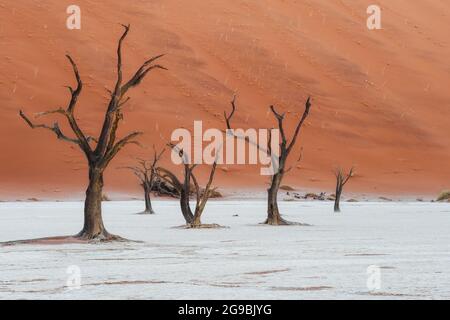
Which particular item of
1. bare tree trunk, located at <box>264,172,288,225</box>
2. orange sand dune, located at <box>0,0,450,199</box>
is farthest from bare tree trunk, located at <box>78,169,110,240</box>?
orange sand dune, located at <box>0,0,450,199</box>

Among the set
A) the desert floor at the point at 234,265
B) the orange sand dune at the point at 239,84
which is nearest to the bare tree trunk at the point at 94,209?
the desert floor at the point at 234,265

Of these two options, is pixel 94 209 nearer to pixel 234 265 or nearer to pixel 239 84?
pixel 234 265

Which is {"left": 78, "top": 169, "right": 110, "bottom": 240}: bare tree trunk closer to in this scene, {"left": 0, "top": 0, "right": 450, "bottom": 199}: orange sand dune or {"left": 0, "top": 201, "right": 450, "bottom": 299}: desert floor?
{"left": 0, "top": 201, "right": 450, "bottom": 299}: desert floor

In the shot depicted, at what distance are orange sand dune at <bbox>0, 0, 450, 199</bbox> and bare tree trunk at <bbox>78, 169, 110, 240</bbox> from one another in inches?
1331

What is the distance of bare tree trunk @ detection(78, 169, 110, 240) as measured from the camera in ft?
55.7

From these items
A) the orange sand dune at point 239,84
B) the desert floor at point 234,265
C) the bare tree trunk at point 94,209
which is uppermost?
the orange sand dune at point 239,84

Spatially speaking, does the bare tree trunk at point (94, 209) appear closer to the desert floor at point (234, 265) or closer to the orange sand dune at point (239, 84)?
the desert floor at point (234, 265)

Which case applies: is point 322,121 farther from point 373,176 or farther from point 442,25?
point 442,25

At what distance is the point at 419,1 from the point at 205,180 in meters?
38.2

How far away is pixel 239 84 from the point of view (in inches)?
2539

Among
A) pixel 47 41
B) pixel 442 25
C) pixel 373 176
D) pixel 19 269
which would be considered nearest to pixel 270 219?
pixel 19 269

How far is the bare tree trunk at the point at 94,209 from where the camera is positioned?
668 inches

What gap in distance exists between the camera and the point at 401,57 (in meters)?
73.6

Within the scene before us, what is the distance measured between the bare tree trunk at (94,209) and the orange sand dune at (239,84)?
33807mm
